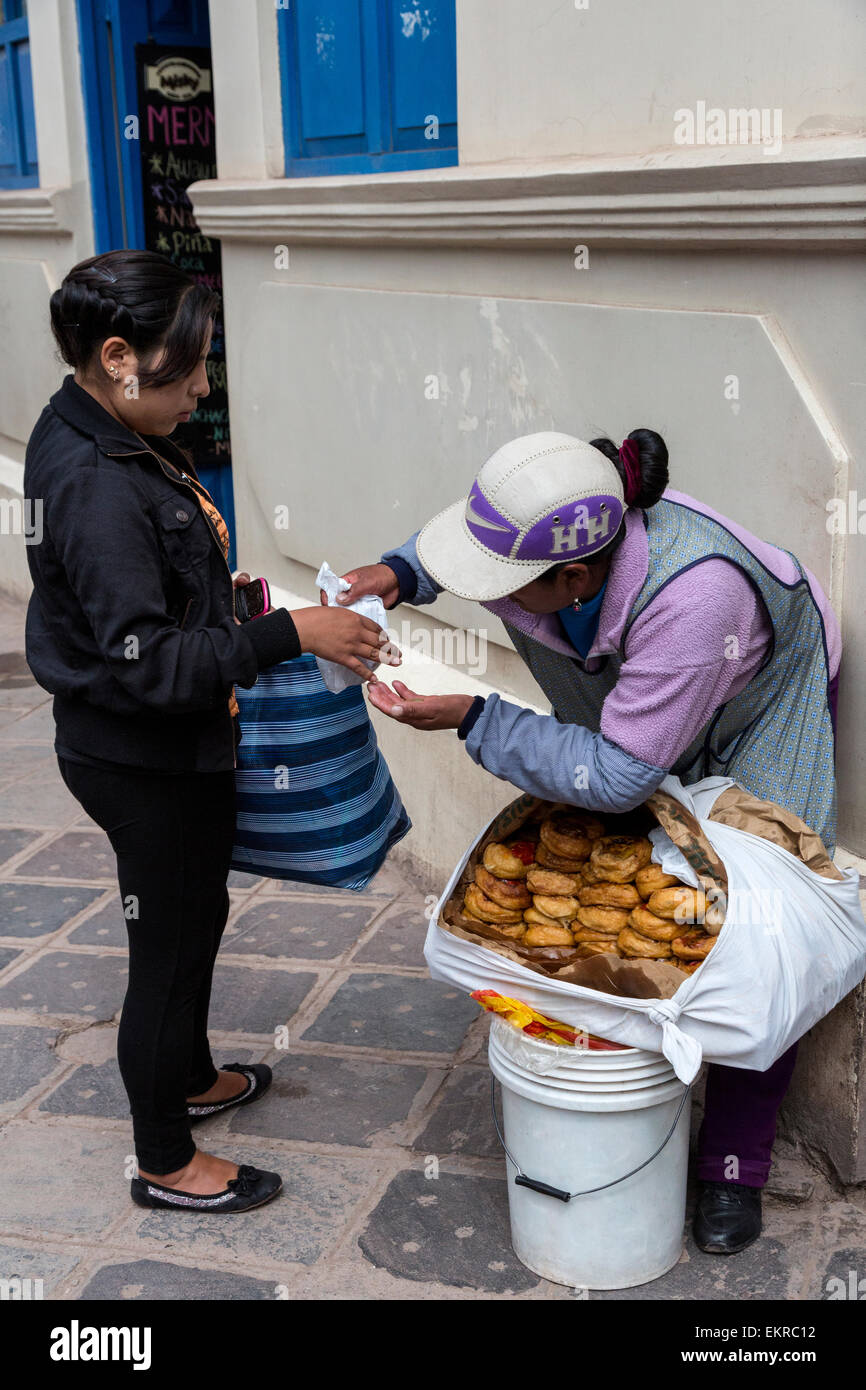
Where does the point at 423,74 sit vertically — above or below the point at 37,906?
above

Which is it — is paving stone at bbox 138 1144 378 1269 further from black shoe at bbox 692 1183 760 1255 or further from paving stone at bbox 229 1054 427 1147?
black shoe at bbox 692 1183 760 1255

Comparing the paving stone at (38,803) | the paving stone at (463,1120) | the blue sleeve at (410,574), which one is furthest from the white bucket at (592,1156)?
→ the paving stone at (38,803)

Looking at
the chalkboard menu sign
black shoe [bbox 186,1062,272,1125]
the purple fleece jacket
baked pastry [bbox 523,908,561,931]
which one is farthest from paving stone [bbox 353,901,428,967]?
the chalkboard menu sign

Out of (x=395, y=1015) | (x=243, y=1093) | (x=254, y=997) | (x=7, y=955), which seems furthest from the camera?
(x=7, y=955)

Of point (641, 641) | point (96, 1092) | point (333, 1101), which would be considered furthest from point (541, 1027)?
point (96, 1092)

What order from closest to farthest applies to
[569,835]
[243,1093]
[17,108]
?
1. [569,835]
2. [243,1093]
3. [17,108]

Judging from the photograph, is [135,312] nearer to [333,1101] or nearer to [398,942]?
[333,1101]

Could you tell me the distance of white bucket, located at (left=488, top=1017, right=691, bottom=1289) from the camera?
2.56m

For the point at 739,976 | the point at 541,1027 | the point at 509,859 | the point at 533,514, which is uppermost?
the point at 533,514

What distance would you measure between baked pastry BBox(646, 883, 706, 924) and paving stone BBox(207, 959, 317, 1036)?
1.50 m

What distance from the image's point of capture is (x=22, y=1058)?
3600 millimetres

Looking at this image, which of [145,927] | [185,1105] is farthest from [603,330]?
[185,1105]

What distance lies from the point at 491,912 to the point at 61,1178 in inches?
47.5
